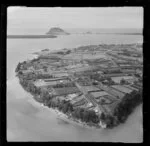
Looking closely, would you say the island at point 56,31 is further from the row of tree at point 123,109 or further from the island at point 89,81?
the row of tree at point 123,109

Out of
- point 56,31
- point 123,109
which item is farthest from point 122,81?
point 56,31

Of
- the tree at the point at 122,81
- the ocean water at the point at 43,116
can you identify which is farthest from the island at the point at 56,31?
the tree at the point at 122,81

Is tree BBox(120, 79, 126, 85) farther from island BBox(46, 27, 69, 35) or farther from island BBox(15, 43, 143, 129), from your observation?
island BBox(46, 27, 69, 35)

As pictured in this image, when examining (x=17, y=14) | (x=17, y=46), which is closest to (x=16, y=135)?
(x=17, y=46)

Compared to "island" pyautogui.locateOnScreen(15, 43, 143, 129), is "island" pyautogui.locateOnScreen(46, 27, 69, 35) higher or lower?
higher

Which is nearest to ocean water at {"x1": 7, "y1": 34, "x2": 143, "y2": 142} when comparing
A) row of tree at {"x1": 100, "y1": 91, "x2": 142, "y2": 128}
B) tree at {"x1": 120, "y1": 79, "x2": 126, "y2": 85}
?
row of tree at {"x1": 100, "y1": 91, "x2": 142, "y2": 128}
